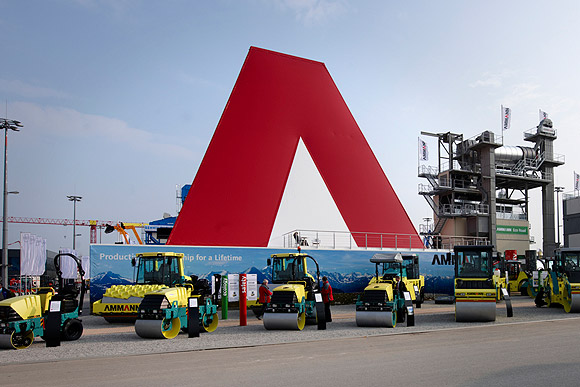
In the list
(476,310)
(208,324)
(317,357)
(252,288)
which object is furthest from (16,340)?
(476,310)

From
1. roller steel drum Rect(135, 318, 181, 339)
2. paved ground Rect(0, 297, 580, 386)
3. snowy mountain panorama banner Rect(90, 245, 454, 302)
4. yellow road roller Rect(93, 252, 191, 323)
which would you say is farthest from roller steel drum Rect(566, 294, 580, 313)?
roller steel drum Rect(135, 318, 181, 339)

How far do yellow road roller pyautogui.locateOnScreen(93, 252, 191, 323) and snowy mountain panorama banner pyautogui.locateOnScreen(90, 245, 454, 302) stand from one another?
7.79ft

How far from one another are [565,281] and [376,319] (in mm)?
9480

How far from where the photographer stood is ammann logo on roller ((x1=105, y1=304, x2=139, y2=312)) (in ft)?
54.7

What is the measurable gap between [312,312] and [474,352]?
6477 mm

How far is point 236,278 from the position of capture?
67.1 ft

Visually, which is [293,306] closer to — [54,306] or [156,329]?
[156,329]

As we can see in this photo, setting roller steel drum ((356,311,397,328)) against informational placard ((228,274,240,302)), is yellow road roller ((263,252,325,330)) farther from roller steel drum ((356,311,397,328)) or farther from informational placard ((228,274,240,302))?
informational placard ((228,274,240,302))

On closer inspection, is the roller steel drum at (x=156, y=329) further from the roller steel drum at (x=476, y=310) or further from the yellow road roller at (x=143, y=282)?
the roller steel drum at (x=476, y=310)

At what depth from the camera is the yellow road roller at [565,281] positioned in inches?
744

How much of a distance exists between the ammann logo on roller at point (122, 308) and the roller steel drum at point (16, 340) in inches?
169

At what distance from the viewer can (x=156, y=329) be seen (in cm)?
1303

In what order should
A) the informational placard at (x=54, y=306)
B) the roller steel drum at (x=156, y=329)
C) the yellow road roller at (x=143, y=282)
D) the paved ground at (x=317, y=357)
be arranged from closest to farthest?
the paved ground at (x=317, y=357), the informational placard at (x=54, y=306), the roller steel drum at (x=156, y=329), the yellow road roller at (x=143, y=282)

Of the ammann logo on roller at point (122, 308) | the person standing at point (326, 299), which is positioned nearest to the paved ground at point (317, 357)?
the ammann logo on roller at point (122, 308)
